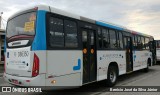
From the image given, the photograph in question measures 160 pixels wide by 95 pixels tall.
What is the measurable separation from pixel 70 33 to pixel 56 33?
0.71m

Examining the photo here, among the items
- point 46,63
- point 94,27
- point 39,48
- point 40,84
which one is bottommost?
point 40,84

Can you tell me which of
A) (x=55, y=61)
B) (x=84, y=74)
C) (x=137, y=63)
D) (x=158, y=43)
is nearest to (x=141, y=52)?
(x=137, y=63)

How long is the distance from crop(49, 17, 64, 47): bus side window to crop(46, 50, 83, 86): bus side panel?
0.26 metres

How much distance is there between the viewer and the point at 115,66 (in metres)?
10.4

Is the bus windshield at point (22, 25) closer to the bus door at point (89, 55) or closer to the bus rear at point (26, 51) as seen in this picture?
the bus rear at point (26, 51)

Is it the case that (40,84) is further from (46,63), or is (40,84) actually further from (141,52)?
(141,52)

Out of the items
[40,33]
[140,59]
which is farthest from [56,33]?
[140,59]

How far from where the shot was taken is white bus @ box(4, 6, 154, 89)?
6.17 metres

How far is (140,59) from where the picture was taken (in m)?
14.0

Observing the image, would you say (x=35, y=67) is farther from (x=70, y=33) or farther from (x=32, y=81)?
(x=70, y=33)

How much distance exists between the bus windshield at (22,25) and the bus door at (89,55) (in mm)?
2158

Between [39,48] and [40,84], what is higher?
[39,48]

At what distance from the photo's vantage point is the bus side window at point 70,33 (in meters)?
7.11

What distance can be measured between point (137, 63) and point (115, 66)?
3.56 meters
